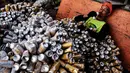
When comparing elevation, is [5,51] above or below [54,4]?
above

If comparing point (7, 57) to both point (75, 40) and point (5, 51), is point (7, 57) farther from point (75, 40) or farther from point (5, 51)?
point (75, 40)

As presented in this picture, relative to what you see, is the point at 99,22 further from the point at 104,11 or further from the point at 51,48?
the point at 51,48

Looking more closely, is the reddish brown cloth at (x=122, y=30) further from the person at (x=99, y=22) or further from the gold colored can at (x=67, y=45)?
the gold colored can at (x=67, y=45)

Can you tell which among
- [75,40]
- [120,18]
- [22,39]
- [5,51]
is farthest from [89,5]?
[5,51]

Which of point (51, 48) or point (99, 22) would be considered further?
point (99, 22)

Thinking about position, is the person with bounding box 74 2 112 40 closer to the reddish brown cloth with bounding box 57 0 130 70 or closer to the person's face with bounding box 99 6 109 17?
the person's face with bounding box 99 6 109 17

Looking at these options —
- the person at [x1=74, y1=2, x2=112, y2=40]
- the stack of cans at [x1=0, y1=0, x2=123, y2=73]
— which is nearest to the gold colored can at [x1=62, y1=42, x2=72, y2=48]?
the stack of cans at [x1=0, y1=0, x2=123, y2=73]

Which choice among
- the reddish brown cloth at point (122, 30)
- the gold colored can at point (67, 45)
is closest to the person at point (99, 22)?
the reddish brown cloth at point (122, 30)

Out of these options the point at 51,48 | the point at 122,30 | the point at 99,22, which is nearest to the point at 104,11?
the point at 99,22
